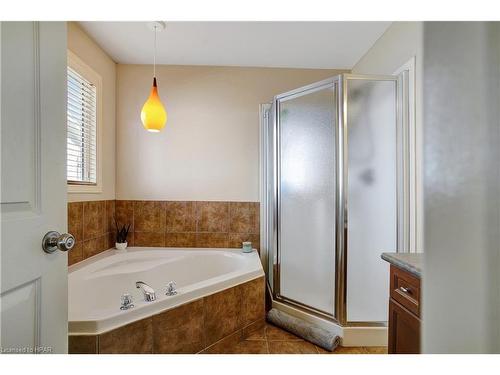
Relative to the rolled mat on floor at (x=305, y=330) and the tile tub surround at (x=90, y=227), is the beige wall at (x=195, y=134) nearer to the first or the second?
the tile tub surround at (x=90, y=227)

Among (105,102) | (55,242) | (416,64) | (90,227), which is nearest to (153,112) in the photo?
(105,102)

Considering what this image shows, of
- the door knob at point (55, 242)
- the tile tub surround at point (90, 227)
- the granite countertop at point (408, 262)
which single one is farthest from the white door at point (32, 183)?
the tile tub surround at point (90, 227)

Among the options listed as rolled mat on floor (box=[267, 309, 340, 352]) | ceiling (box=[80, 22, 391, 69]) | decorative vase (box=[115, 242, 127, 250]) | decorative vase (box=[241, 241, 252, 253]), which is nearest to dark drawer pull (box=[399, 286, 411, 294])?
rolled mat on floor (box=[267, 309, 340, 352])

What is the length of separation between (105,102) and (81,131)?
0.46m

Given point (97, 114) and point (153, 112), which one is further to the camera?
point (97, 114)

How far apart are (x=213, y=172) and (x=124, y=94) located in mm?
1246

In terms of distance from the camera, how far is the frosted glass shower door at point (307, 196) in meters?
1.91

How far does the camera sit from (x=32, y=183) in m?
0.67

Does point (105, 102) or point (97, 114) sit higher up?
point (105, 102)

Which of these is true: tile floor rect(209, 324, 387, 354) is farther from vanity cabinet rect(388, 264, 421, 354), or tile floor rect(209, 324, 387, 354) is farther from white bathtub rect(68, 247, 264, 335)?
vanity cabinet rect(388, 264, 421, 354)

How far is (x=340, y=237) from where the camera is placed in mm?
1843

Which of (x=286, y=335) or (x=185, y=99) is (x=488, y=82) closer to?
(x=286, y=335)

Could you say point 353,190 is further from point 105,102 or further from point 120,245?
point 105,102

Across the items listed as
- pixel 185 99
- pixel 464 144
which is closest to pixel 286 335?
pixel 464 144
